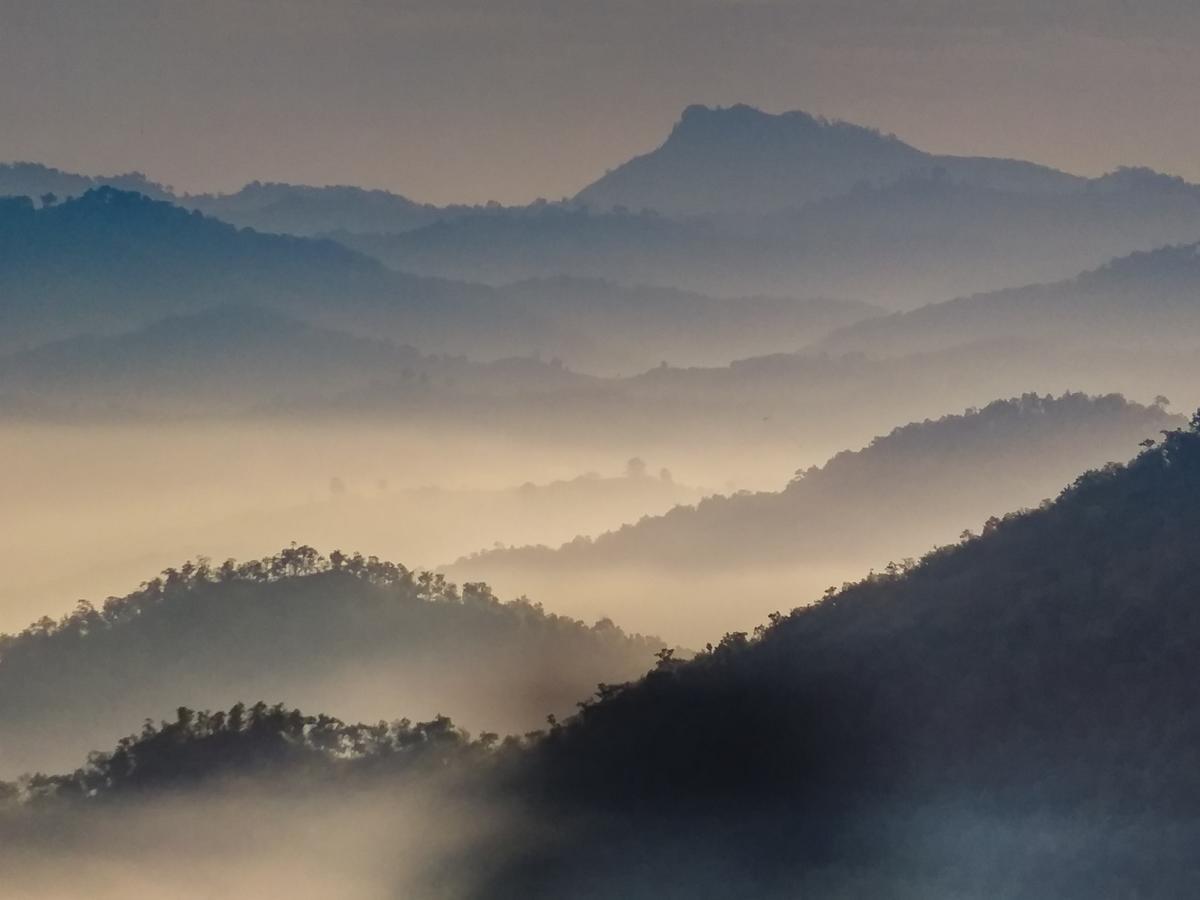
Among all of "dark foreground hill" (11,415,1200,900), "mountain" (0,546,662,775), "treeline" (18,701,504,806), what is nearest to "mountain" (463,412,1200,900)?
"dark foreground hill" (11,415,1200,900)

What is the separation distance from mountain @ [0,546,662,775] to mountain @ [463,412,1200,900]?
226 feet

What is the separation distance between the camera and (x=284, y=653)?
157625mm

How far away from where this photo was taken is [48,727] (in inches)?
6220

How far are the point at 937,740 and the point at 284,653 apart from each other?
90.9 metres

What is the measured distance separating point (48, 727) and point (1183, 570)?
10231 centimetres

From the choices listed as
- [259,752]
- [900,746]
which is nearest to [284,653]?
[259,752]

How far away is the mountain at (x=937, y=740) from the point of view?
212 feet

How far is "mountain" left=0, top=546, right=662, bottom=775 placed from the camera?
15500 centimetres

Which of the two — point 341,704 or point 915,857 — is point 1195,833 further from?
point 341,704

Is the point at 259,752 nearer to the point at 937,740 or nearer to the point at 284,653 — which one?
the point at 937,740

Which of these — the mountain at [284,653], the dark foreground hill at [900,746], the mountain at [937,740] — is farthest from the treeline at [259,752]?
the mountain at [284,653]

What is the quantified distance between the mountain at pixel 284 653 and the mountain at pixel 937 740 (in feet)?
226

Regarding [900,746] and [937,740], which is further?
[937,740]

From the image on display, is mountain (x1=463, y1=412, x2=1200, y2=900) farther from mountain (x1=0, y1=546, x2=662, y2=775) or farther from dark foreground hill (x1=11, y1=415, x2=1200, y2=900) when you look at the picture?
mountain (x1=0, y1=546, x2=662, y2=775)
